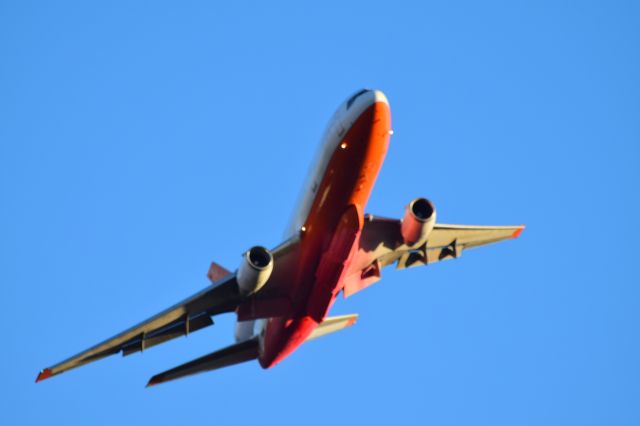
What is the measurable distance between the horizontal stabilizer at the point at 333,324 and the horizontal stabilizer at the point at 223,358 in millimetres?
2190

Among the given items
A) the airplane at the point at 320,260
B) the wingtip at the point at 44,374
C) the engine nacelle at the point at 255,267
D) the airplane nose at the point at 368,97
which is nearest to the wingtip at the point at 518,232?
the airplane at the point at 320,260

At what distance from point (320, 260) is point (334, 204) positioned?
2.13 meters

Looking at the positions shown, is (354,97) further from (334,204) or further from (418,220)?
(418,220)

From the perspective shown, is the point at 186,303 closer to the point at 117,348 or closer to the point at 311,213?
the point at 117,348

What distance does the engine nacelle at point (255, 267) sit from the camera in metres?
33.3

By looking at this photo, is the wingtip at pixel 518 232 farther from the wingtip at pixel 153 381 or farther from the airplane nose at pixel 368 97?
the wingtip at pixel 153 381

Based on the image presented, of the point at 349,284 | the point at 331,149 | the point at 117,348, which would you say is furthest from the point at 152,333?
the point at 331,149

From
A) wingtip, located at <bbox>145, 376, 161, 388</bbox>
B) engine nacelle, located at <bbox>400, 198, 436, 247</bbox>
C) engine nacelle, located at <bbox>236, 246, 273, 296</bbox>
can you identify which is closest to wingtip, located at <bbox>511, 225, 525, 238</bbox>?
engine nacelle, located at <bbox>400, 198, 436, 247</bbox>

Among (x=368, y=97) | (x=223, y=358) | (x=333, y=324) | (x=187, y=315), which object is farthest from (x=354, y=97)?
(x=223, y=358)

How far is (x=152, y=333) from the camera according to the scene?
3578 cm

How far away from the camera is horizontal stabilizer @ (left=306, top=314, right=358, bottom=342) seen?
3834 centimetres

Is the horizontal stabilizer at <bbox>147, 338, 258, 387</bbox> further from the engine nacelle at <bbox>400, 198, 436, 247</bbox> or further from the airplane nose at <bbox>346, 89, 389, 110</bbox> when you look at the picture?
the airplane nose at <bbox>346, 89, 389, 110</bbox>

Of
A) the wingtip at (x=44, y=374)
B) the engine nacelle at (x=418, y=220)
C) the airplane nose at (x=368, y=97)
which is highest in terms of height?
→ the airplane nose at (x=368, y=97)

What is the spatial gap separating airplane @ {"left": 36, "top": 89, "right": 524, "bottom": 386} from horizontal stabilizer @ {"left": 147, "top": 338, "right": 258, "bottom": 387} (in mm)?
35
